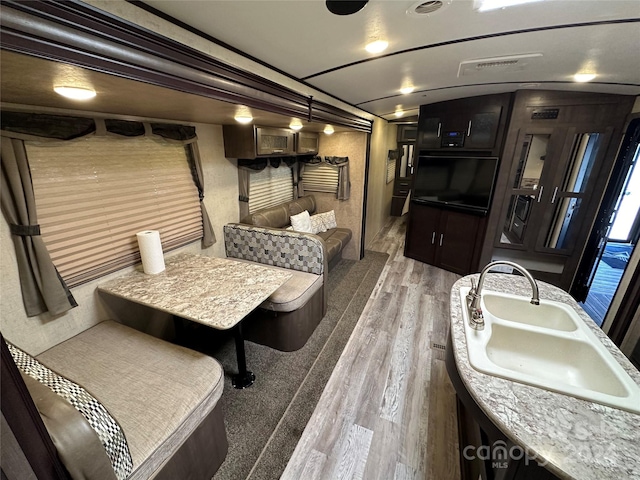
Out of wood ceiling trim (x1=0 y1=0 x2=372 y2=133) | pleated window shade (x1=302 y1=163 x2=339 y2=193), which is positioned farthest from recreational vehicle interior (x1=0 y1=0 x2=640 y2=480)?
pleated window shade (x1=302 y1=163 x2=339 y2=193)

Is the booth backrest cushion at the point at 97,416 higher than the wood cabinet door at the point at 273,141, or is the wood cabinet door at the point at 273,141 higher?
the wood cabinet door at the point at 273,141

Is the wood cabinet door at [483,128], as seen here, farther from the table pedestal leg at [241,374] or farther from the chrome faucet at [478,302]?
the table pedestal leg at [241,374]

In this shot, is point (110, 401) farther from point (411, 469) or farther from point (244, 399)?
point (411, 469)

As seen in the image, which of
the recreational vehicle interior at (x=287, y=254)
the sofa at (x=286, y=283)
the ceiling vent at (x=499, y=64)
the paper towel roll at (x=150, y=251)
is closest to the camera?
the recreational vehicle interior at (x=287, y=254)

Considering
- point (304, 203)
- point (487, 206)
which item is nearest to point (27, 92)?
point (304, 203)

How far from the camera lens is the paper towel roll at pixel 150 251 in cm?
188

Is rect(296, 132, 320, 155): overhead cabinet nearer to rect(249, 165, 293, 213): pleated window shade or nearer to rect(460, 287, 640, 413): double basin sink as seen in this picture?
rect(249, 165, 293, 213): pleated window shade

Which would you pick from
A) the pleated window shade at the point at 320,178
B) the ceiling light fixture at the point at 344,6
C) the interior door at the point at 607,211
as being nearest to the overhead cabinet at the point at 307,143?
the pleated window shade at the point at 320,178

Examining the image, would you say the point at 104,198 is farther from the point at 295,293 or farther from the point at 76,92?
the point at 295,293

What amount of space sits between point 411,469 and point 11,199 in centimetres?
265

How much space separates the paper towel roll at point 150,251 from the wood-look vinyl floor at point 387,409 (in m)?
1.60

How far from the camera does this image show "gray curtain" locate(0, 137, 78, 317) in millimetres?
1334

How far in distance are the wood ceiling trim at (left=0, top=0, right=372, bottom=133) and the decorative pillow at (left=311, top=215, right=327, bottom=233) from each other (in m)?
2.43

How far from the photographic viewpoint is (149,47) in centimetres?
99
